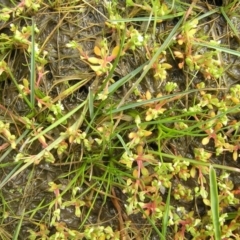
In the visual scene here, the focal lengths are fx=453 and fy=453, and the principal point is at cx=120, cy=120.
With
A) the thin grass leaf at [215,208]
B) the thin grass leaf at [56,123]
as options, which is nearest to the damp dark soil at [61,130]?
the thin grass leaf at [56,123]

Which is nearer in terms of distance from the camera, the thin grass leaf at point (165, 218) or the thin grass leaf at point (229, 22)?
the thin grass leaf at point (165, 218)

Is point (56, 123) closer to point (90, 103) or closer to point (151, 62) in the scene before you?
point (90, 103)

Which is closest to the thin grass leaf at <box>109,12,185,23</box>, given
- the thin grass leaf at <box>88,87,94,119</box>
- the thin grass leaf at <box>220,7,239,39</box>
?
the thin grass leaf at <box>220,7,239,39</box>

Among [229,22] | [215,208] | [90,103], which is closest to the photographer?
[215,208]

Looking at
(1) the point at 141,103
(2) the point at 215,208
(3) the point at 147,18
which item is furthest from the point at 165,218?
(3) the point at 147,18

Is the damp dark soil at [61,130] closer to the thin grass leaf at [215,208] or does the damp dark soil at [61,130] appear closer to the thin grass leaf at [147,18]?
the thin grass leaf at [147,18]

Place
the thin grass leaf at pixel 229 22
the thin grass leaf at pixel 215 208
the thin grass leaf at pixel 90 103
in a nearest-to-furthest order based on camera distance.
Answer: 1. the thin grass leaf at pixel 215 208
2. the thin grass leaf at pixel 90 103
3. the thin grass leaf at pixel 229 22

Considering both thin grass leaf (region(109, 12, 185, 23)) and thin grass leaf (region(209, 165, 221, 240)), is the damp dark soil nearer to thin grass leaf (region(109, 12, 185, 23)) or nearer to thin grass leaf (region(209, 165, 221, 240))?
thin grass leaf (region(109, 12, 185, 23))

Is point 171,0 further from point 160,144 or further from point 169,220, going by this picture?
point 169,220

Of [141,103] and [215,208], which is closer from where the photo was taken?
[215,208]

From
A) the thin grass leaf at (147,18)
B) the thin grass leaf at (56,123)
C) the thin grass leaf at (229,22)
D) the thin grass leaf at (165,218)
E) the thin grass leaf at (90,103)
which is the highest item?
the thin grass leaf at (147,18)
